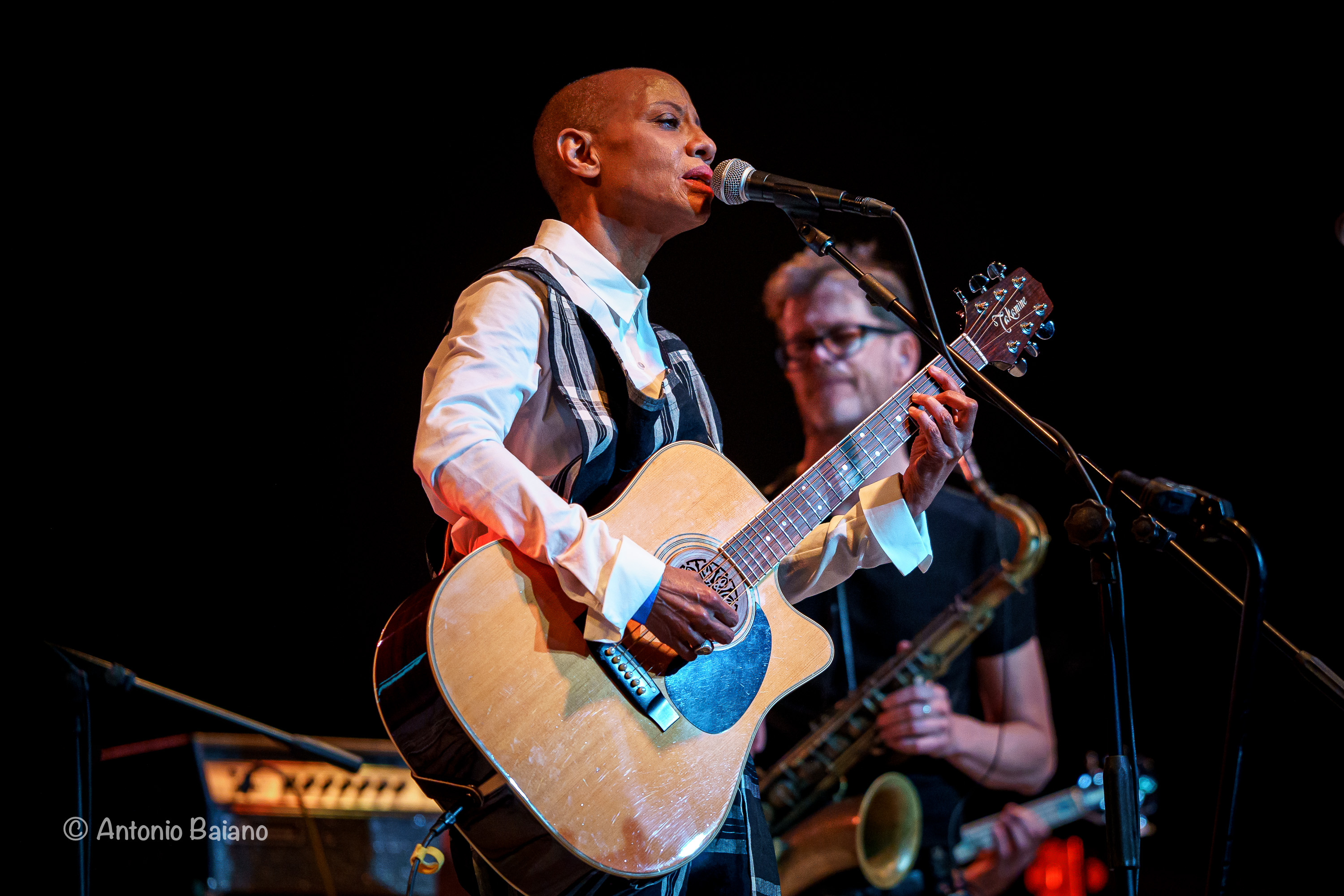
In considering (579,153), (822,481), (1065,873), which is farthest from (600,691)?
(1065,873)

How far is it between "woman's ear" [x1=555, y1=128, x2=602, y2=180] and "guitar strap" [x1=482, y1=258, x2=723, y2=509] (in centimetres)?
37

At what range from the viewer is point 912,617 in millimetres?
4039

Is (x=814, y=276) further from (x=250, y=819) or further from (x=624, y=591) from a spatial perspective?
(x=250, y=819)

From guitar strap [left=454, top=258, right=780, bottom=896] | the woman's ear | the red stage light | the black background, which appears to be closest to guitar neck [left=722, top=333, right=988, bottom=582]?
guitar strap [left=454, top=258, right=780, bottom=896]

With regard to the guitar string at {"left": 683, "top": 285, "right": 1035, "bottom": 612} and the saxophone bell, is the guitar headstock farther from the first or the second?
the saxophone bell

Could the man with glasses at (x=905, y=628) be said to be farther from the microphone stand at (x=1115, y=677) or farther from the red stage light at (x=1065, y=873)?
the microphone stand at (x=1115, y=677)

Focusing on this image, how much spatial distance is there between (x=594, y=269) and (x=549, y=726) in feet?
3.43

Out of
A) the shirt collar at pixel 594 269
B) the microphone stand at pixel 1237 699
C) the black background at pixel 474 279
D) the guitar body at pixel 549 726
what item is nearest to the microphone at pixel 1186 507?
the microphone stand at pixel 1237 699

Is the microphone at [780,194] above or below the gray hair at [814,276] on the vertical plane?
below

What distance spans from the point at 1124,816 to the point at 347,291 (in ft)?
9.21

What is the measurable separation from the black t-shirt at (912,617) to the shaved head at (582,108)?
170cm

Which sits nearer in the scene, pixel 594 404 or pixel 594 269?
pixel 594 404

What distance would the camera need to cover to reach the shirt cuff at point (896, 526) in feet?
7.22

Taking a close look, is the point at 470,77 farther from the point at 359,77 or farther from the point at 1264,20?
the point at 1264,20
